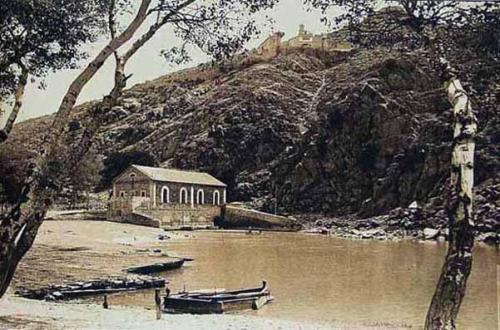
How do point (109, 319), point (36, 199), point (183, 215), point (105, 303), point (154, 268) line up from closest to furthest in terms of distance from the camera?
point (36, 199) < point (109, 319) < point (105, 303) < point (183, 215) < point (154, 268)

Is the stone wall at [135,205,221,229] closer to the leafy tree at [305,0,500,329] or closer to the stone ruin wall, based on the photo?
the stone ruin wall

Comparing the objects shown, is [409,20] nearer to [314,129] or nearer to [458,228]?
[314,129]

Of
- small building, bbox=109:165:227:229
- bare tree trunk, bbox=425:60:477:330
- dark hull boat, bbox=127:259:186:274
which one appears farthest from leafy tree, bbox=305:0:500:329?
dark hull boat, bbox=127:259:186:274

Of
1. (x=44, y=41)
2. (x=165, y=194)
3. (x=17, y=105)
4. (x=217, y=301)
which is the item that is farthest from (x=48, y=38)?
(x=217, y=301)

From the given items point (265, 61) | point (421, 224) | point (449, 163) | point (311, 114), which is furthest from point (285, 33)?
point (421, 224)

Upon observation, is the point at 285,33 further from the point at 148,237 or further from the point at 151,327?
the point at 151,327

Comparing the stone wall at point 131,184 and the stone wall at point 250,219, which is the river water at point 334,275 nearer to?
the stone wall at point 250,219


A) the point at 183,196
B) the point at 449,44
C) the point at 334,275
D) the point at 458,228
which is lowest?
the point at 334,275

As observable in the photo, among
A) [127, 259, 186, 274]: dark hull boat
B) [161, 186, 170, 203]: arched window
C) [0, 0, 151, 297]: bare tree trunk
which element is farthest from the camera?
[127, 259, 186, 274]: dark hull boat
